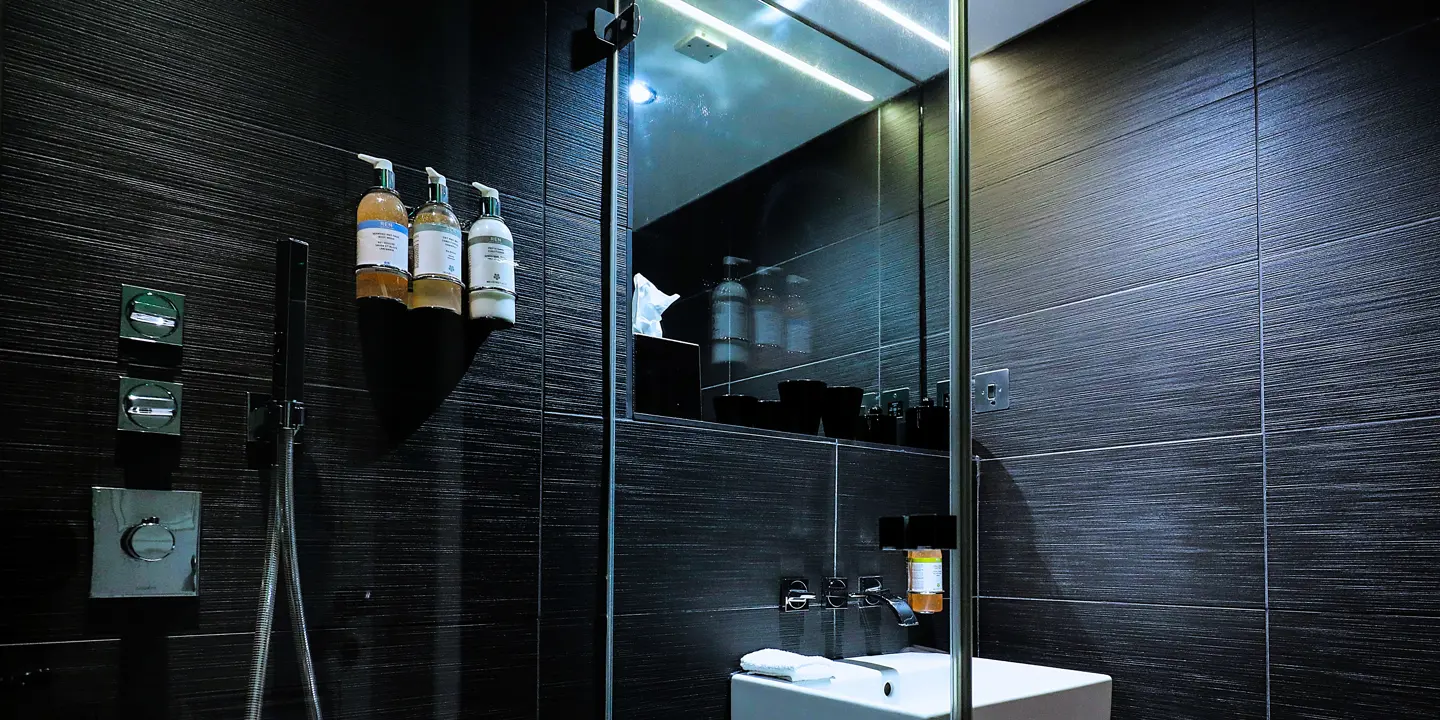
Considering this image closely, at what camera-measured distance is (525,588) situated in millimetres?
1562

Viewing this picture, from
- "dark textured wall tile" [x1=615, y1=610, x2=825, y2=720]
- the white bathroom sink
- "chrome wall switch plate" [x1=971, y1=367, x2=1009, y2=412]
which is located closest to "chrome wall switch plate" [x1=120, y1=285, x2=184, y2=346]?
"dark textured wall tile" [x1=615, y1=610, x2=825, y2=720]

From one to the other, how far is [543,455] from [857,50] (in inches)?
39.0

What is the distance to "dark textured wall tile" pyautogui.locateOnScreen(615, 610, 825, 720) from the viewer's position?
1672mm

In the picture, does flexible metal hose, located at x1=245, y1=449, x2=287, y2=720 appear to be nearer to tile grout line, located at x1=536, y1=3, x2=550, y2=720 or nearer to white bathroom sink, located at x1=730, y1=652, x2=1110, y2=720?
tile grout line, located at x1=536, y1=3, x2=550, y2=720

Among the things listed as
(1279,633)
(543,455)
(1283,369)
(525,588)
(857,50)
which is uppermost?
(857,50)

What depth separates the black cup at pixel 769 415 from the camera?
1.73m

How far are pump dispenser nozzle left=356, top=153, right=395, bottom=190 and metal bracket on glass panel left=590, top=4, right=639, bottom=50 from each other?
55 cm

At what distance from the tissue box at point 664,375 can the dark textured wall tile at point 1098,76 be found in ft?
4.94

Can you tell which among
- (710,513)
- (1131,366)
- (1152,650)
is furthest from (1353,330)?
(710,513)

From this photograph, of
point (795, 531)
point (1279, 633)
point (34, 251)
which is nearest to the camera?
point (34, 251)

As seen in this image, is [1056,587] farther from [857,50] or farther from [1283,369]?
[857,50]

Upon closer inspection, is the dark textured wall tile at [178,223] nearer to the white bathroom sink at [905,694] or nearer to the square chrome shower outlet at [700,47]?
the square chrome shower outlet at [700,47]

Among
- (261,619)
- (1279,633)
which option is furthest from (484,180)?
(1279,633)

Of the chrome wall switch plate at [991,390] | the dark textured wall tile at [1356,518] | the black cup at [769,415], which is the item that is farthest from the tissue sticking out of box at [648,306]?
the dark textured wall tile at [1356,518]
